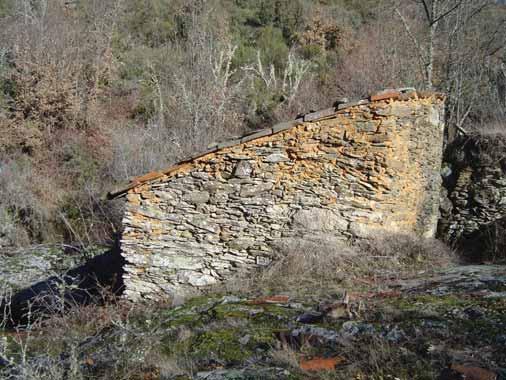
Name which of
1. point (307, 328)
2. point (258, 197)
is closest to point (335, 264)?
point (258, 197)

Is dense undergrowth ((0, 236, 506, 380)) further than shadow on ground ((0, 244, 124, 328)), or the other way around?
shadow on ground ((0, 244, 124, 328))

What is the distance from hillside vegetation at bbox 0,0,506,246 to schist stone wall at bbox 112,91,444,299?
600 cm

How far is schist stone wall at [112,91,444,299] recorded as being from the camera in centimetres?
636

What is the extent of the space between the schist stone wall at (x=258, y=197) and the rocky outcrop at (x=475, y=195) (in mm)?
2741

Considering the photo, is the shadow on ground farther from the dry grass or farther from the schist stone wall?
the dry grass

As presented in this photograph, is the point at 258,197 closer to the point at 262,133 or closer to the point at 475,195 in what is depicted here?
the point at 262,133

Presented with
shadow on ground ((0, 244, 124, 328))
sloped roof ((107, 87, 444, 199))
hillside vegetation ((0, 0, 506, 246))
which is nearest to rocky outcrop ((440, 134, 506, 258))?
hillside vegetation ((0, 0, 506, 246))

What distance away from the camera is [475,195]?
357 inches

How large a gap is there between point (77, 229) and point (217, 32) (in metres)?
12.3

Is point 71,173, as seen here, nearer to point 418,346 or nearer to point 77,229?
point 77,229

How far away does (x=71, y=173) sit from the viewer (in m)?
16.4

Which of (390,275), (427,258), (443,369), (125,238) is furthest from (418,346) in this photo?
(125,238)

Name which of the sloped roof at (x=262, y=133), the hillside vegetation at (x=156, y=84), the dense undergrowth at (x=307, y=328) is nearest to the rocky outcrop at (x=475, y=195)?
the dense undergrowth at (x=307, y=328)

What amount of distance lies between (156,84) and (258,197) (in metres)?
12.9
